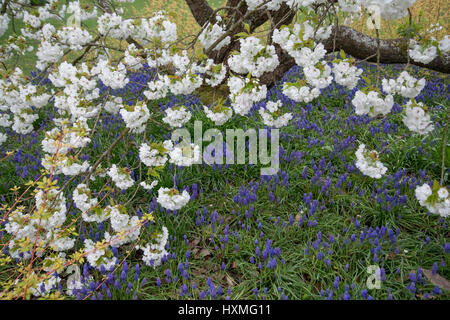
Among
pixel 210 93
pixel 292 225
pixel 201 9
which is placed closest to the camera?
pixel 292 225

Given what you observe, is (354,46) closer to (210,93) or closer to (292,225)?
(210,93)

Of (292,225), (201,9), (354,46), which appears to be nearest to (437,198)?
(292,225)

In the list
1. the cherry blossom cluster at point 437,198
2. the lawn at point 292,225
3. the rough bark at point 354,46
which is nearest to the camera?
→ the cherry blossom cluster at point 437,198

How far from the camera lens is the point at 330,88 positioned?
6.15m

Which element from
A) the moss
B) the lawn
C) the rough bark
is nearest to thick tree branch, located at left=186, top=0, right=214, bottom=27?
the rough bark

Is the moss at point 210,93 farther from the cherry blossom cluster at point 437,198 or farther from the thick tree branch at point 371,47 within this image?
the cherry blossom cluster at point 437,198

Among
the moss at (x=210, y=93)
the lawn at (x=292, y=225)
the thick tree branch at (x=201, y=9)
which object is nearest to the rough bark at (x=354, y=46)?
the thick tree branch at (x=201, y=9)

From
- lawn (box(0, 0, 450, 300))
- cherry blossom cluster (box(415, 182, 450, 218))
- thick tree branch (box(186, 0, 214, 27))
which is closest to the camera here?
cherry blossom cluster (box(415, 182, 450, 218))

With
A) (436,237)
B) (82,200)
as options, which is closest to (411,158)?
(436,237)

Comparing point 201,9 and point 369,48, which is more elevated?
point 201,9

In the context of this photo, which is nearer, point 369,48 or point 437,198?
point 437,198

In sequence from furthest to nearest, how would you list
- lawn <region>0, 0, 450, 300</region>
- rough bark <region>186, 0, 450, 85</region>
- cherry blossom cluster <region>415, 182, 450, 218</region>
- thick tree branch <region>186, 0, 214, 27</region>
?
thick tree branch <region>186, 0, 214, 27</region> → rough bark <region>186, 0, 450, 85</region> → lawn <region>0, 0, 450, 300</region> → cherry blossom cluster <region>415, 182, 450, 218</region>

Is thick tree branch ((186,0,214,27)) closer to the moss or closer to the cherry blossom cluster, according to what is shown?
the moss

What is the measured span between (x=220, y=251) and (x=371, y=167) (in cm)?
144
